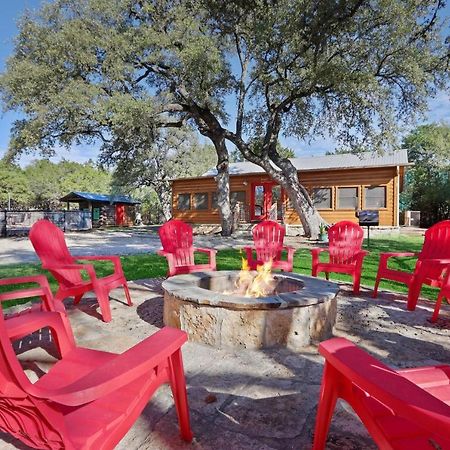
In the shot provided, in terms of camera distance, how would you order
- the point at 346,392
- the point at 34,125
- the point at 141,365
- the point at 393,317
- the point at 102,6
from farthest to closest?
1. the point at 102,6
2. the point at 34,125
3. the point at 393,317
4. the point at 346,392
5. the point at 141,365

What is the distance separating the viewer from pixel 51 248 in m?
3.73

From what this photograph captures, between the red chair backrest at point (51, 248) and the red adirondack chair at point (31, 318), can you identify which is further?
the red chair backrest at point (51, 248)

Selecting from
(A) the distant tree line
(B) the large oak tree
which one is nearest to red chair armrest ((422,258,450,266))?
(B) the large oak tree

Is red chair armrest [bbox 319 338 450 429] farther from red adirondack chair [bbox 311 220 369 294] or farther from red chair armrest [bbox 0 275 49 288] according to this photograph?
red adirondack chair [bbox 311 220 369 294]

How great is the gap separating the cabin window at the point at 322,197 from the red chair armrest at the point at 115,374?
17459mm

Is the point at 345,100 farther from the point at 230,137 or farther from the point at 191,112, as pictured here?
the point at 191,112

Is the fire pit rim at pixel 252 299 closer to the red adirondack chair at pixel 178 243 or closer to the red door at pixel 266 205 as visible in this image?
the red adirondack chair at pixel 178 243

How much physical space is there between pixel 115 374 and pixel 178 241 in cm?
396

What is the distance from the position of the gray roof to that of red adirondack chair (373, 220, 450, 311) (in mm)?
11878

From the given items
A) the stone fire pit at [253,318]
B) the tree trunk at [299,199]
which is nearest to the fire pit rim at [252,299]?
the stone fire pit at [253,318]

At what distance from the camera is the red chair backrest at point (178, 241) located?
5.08m

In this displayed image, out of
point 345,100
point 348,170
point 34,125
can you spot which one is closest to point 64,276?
point 34,125

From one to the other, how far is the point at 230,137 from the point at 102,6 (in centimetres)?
683

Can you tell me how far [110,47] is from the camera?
40.6ft
